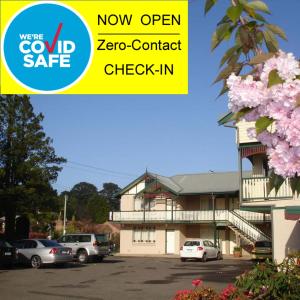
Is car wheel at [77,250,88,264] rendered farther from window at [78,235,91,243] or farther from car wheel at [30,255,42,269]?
car wheel at [30,255,42,269]

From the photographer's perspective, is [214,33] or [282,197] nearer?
[214,33]

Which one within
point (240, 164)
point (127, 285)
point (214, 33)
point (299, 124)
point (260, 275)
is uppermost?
point (240, 164)

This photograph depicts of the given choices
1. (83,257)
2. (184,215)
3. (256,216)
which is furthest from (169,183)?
(83,257)

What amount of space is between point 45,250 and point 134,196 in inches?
901

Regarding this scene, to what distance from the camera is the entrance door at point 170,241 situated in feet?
148

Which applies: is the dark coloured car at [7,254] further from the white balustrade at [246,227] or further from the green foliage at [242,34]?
the green foliage at [242,34]

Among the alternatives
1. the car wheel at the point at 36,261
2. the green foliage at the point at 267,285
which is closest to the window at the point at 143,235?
the car wheel at the point at 36,261

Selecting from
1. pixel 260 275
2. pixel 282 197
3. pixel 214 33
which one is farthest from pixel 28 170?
pixel 214 33

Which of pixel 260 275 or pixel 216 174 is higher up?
pixel 216 174

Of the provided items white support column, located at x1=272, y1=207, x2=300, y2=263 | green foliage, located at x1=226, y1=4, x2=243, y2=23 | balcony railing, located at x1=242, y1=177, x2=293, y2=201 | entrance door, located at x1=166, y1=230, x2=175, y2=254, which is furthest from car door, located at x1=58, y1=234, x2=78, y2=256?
green foliage, located at x1=226, y1=4, x2=243, y2=23

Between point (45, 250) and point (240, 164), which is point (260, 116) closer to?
point (240, 164)

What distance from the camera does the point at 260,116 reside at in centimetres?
217

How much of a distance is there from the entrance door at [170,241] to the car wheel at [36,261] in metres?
21.3

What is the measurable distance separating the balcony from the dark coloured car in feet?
67.5
